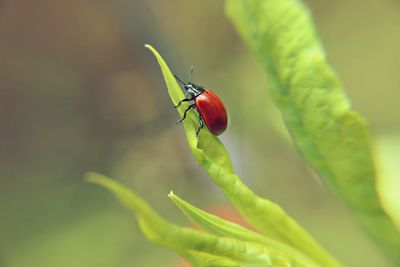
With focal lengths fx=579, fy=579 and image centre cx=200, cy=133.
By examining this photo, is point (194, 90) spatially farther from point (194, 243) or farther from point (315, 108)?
point (194, 243)

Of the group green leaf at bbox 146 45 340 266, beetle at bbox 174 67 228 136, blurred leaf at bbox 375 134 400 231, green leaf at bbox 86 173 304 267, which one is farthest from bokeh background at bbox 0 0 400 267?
green leaf at bbox 86 173 304 267

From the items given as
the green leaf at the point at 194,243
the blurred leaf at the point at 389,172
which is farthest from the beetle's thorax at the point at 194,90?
the green leaf at the point at 194,243

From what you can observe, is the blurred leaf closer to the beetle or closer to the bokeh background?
the beetle

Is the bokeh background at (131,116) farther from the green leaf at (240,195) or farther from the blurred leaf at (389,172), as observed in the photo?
the green leaf at (240,195)

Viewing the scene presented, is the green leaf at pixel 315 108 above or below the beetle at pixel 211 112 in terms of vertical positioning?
below

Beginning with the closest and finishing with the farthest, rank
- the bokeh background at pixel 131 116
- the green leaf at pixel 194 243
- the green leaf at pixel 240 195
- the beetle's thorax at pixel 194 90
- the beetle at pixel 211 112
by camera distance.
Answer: the green leaf at pixel 194 243, the green leaf at pixel 240 195, the beetle at pixel 211 112, the beetle's thorax at pixel 194 90, the bokeh background at pixel 131 116

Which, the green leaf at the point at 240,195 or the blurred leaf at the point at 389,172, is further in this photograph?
the blurred leaf at the point at 389,172

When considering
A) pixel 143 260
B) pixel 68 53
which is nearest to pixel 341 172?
pixel 143 260
